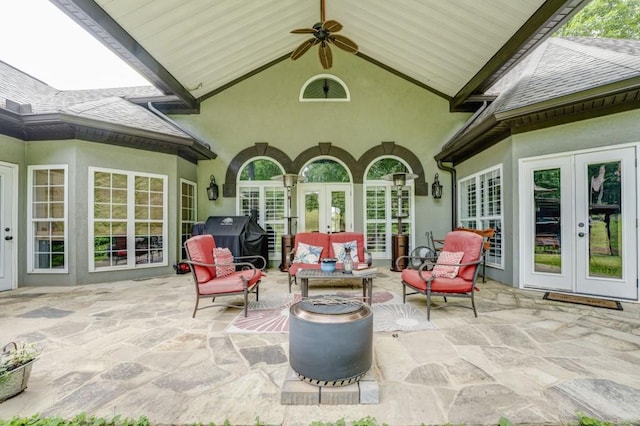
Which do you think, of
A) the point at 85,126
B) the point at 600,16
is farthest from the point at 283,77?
the point at 600,16

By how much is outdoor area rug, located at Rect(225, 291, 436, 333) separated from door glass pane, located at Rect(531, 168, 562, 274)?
258 cm

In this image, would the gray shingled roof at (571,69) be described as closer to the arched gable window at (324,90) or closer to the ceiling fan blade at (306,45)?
the ceiling fan blade at (306,45)

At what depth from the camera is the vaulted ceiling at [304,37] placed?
14.2 ft

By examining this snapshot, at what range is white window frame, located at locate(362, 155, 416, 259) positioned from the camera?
7.38 meters

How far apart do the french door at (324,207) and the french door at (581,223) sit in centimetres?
385

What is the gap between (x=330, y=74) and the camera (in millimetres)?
7496

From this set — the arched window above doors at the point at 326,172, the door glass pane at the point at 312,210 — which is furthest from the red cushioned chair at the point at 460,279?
the arched window above doors at the point at 326,172

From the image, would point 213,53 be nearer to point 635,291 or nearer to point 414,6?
point 414,6

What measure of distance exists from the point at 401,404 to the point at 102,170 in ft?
21.2

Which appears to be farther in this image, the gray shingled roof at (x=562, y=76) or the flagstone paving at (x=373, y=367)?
the gray shingled roof at (x=562, y=76)

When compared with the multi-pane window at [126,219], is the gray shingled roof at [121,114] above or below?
above

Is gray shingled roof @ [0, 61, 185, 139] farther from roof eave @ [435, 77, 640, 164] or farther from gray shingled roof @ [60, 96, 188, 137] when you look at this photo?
roof eave @ [435, 77, 640, 164]

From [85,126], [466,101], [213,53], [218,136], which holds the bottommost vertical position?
[85,126]

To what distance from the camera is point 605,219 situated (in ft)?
13.9
